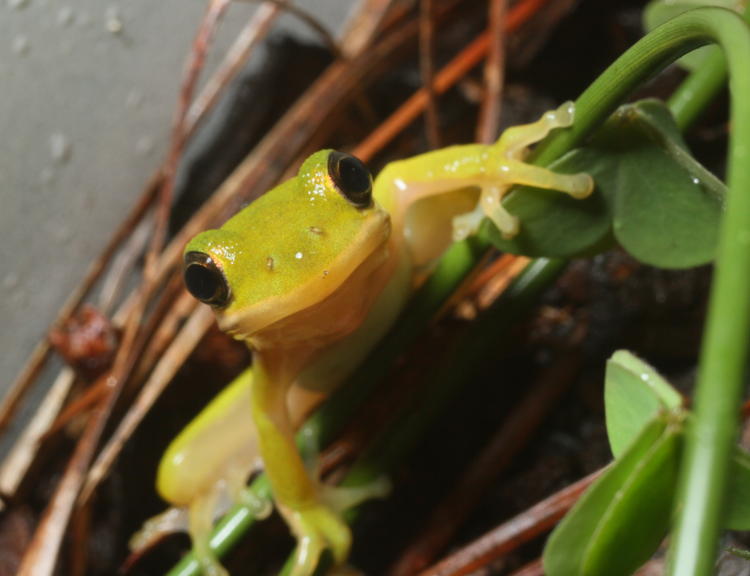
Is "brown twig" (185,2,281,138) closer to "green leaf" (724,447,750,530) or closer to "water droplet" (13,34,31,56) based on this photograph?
"water droplet" (13,34,31,56)

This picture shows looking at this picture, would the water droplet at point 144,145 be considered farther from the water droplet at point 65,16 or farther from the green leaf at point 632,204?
the green leaf at point 632,204

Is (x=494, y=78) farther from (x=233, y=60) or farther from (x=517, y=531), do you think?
(x=517, y=531)

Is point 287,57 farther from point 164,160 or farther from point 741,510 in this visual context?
point 741,510

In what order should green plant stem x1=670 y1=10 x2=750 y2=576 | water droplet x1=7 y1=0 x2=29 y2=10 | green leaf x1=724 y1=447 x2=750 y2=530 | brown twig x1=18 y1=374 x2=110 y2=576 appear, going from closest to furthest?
green plant stem x1=670 y1=10 x2=750 y2=576 → green leaf x1=724 y1=447 x2=750 y2=530 → brown twig x1=18 y1=374 x2=110 y2=576 → water droplet x1=7 y1=0 x2=29 y2=10

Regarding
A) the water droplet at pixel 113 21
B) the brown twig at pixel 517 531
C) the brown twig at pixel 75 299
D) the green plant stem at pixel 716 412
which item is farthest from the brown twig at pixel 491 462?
the water droplet at pixel 113 21

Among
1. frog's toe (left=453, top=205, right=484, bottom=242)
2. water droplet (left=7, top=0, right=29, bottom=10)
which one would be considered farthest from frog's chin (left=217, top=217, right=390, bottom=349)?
water droplet (left=7, top=0, right=29, bottom=10)

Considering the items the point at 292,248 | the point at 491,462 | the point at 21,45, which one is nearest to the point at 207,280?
the point at 292,248
